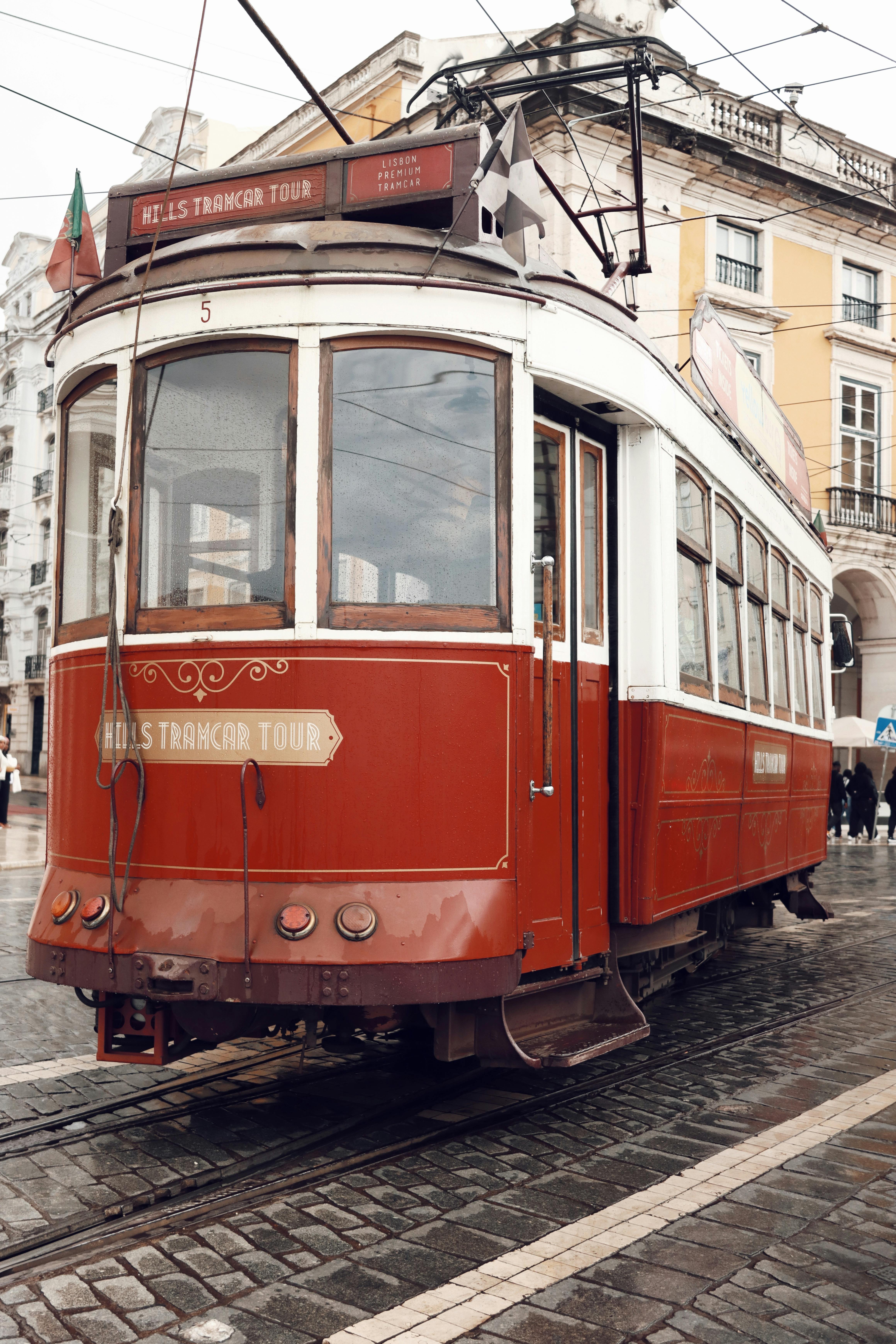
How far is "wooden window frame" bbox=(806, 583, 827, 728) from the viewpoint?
10.7m

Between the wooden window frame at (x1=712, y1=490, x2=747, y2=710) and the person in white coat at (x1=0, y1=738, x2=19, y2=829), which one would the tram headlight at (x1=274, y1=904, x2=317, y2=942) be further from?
the person in white coat at (x1=0, y1=738, x2=19, y2=829)

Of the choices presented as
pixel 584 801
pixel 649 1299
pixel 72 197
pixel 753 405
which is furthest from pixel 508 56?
pixel 649 1299

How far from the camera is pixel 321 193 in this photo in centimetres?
515

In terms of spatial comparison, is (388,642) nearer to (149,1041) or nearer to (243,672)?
(243,672)

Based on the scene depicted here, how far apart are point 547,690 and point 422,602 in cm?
61

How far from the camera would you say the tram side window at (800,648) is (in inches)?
388

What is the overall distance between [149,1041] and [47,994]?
132 inches

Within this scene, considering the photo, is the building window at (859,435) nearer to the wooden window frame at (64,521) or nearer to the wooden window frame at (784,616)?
the wooden window frame at (784,616)

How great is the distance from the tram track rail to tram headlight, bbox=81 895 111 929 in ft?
3.06

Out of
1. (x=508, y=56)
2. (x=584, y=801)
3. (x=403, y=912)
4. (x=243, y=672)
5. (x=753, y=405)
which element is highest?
(x=508, y=56)

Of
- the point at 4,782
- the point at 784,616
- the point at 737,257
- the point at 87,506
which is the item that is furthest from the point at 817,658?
the point at 737,257

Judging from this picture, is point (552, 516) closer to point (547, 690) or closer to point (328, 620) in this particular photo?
point (547, 690)

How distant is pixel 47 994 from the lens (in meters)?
8.00

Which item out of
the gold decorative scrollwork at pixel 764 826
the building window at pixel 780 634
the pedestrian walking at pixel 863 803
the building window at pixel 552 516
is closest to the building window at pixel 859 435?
the pedestrian walking at pixel 863 803
